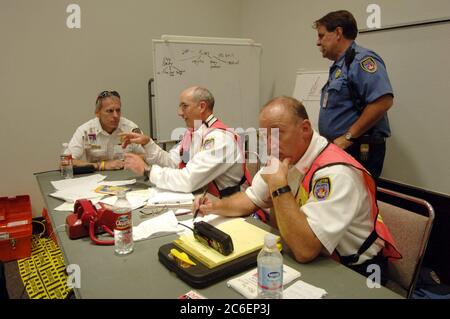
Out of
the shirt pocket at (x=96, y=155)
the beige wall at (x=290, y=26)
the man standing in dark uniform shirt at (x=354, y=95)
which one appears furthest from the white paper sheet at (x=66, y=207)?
the beige wall at (x=290, y=26)

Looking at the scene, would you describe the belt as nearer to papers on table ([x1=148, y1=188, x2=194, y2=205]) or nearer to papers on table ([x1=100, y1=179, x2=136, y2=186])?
papers on table ([x1=148, y1=188, x2=194, y2=205])

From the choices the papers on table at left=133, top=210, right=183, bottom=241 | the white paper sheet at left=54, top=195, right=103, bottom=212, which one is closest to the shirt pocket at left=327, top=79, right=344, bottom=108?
the papers on table at left=133, top=210, right=183, bottom=241

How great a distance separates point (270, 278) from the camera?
87 centimetres

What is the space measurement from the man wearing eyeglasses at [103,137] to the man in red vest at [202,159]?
0.39 m

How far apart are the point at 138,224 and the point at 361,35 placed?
2.30 metres

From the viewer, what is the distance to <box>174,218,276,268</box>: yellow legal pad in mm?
1033

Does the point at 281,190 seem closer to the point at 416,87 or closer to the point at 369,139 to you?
the point at 369,139

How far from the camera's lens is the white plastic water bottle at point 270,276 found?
0.87 meters

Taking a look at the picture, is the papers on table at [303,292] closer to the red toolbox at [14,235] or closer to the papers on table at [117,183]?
the papers on table at [117,183]

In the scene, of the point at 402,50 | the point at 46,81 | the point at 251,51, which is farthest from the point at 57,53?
the point at 402,50

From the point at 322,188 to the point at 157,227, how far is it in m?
0.68

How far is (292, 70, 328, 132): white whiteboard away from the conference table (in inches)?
82.9

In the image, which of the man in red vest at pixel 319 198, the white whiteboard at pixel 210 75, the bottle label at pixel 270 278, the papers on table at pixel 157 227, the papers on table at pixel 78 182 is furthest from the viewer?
the white whiteboard at pixel 210 75
